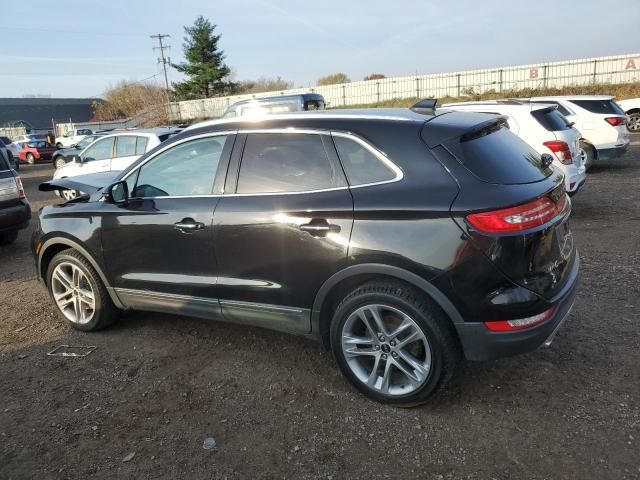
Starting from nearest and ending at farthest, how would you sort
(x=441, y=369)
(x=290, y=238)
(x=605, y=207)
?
(x=441, y=369), (x=290, y=238), (x=605, y=207)

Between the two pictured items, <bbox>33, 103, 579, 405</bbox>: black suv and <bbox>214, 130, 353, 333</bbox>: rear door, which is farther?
<bbox>214, 130, 353, 333</bbox>: rear door

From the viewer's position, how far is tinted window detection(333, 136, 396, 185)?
2871 millimetres

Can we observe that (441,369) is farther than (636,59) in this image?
No

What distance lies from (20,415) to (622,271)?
5292 millimetres

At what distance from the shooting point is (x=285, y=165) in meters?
3.22

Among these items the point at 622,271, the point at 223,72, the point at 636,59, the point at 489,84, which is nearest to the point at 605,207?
the point at 622,271

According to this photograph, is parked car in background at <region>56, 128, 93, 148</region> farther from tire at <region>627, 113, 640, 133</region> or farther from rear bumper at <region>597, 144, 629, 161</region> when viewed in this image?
rear bumper at <region>597, 144, 629, 161</region>

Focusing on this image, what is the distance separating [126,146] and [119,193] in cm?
704

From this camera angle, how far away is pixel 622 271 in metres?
4.89

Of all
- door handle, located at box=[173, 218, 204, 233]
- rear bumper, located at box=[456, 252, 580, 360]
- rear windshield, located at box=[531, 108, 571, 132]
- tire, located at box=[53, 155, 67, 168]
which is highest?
rear windshield, located at box=[531, 108, 571, 132]

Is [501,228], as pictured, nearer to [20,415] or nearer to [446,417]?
[446,417]

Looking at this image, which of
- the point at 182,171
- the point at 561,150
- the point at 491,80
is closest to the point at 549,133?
the point at 561,150

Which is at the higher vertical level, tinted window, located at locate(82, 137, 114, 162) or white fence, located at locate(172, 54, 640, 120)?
white fence, located at locate(172, 54, 640, 120)

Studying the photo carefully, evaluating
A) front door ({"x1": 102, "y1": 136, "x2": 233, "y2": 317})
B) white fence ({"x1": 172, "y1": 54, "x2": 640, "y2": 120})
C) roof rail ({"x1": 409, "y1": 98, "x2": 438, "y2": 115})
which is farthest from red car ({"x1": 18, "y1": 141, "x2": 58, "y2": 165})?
roof rail ({"x1": 409, "y1": 98, "x2": 438, "y2": 115})
